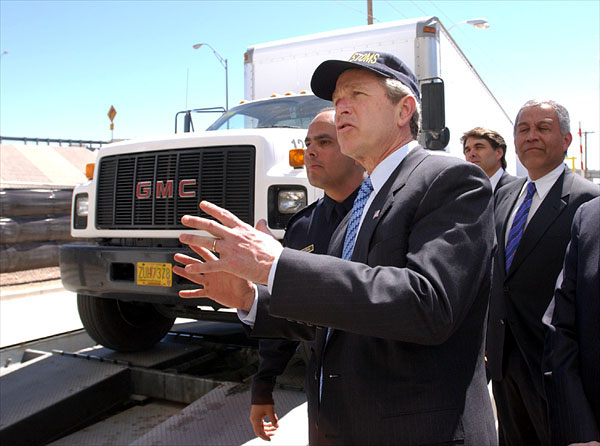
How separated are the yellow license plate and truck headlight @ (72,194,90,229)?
1.12m

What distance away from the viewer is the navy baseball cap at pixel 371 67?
61.2 inches

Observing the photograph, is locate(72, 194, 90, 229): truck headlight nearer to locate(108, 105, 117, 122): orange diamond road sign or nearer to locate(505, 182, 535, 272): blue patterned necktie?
locate(505, 182, 535, 272): blue patterned necktie

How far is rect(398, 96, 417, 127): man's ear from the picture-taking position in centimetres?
159

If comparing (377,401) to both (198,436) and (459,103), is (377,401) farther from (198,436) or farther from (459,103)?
(459,103)

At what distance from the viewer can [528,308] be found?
7.96 ft

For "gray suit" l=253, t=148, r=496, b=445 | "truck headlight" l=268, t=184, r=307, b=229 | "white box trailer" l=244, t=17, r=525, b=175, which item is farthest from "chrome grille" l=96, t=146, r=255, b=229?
"gray suit" l=253, t=148, r=496, b=445

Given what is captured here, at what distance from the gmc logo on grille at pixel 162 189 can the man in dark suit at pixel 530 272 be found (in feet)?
7.66

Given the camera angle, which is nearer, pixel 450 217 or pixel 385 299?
pixel 385 299

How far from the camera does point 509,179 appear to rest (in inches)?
136

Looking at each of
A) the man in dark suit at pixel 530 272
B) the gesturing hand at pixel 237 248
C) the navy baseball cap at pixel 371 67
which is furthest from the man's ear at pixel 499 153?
the gesturing hand at pixel 237 248

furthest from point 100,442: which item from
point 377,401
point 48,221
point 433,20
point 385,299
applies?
point 48,221

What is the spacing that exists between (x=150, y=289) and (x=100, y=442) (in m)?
1.16

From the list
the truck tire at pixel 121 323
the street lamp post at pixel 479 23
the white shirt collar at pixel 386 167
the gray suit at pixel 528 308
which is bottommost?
the truck tire at pixel 121 323

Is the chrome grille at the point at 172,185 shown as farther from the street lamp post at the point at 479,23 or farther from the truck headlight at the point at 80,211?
the street lamp post at the point at 479,23
